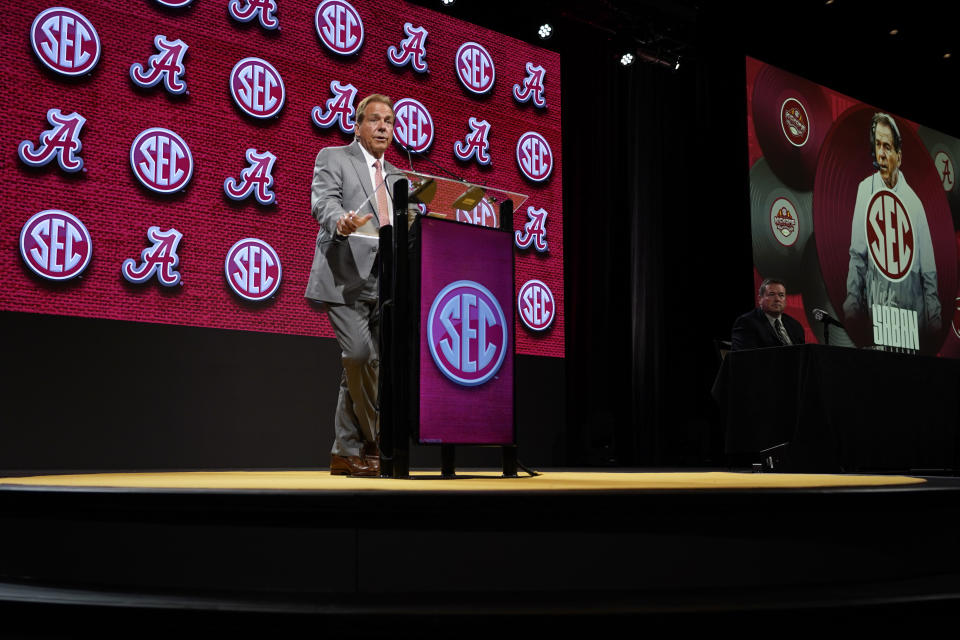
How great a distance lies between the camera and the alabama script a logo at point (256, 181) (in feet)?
18.7

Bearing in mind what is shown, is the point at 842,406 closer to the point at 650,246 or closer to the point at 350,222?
the point at 350,222

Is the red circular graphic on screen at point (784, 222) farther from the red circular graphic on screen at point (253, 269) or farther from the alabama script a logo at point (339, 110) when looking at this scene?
the red circular graphic on screen at point (253, 269)

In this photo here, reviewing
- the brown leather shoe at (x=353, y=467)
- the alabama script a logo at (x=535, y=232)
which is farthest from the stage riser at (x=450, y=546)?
the alabama script a logo at (x=535, y=232)

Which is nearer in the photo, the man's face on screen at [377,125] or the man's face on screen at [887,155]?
the man's face on screen at [377,125]

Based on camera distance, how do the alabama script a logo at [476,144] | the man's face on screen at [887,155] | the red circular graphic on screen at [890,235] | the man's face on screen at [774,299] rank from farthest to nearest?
the man's face on screen at [887,155], the red circular graphic on screen at [890,235], the alabama script a logo at [476,144], the man's face on screen at [774,299]

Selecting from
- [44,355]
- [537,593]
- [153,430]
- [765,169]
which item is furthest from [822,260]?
[537,593]

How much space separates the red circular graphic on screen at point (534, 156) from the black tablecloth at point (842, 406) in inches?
97.3

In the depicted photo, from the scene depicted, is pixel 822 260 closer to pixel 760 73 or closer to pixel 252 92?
pixel 760 73

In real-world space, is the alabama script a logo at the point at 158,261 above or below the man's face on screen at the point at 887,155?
below

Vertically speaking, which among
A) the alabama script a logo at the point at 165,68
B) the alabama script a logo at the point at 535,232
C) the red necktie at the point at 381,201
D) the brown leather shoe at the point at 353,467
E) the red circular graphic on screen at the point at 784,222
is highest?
the alabama script a logo at the point at 165,68

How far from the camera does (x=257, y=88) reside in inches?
231

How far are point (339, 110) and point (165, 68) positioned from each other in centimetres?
120

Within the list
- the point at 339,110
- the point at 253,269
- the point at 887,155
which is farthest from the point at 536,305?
the point at 887,155

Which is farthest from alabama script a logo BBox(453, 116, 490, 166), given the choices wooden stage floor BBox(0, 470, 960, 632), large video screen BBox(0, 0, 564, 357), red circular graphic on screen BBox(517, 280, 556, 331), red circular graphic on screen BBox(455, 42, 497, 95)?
wooden stage floor BBox(0, 470, 960, 632)
